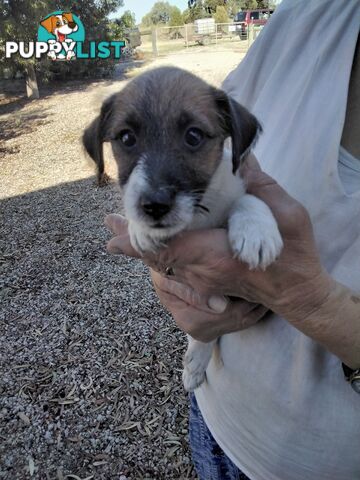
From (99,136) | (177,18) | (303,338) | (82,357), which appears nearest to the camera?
(303,338)

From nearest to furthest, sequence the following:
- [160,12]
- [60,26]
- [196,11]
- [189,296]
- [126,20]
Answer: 1. [189,296]
2. [60,26]
3. [126,20]
4. [196,11]
5. [160,12]

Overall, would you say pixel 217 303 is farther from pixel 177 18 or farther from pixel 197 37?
pixel 177 18

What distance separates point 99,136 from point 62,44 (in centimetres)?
1540

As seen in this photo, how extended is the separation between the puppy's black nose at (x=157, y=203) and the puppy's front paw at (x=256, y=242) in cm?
29

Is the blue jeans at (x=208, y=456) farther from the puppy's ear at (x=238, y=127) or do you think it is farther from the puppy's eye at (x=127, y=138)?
the puppy's eye at (x=127, y=138)

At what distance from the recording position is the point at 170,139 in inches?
73.3

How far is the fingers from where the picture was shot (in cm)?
186

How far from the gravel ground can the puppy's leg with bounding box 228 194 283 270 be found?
39.3 inches

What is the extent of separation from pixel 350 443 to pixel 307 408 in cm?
18

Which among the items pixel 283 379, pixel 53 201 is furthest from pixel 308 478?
pixel 53 201

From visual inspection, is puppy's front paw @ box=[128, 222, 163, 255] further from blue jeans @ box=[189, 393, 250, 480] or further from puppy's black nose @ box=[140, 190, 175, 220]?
blue jeans @ box=[189, 393, 250, 480]

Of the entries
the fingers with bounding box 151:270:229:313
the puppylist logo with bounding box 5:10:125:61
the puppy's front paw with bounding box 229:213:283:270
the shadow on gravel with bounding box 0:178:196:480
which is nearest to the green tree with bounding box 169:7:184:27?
the puppylist logo with bounding box 5:10:125:61

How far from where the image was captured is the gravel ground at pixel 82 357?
3.19 m

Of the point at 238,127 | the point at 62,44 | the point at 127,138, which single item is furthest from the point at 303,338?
the point at 62,44
